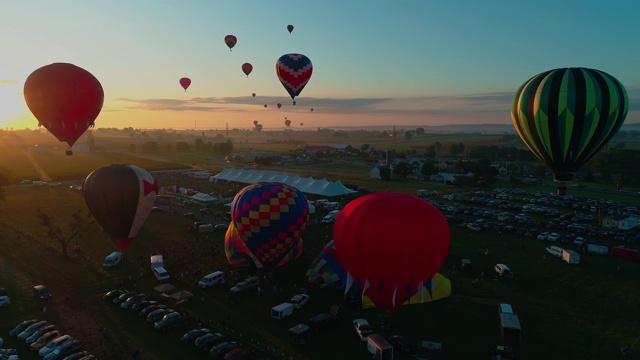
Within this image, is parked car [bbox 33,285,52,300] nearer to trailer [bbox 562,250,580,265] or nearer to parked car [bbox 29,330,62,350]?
parked car [bbox 29,330,62,350]

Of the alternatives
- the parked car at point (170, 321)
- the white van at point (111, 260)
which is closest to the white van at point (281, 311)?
the parked car at point (170, 321)

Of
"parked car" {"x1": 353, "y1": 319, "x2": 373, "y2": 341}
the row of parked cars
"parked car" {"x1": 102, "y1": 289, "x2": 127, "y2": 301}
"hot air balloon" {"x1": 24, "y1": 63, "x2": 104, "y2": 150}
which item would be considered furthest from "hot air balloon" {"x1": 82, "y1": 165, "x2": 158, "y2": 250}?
"parked car" {"x1": 353, "y1": 319, "x2": 373, "y2": 341}

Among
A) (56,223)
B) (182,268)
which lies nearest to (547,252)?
(182,268)

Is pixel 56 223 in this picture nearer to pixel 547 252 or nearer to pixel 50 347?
pixel 50 347

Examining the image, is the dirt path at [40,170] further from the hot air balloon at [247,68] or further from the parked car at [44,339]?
the parked car at [44,339]

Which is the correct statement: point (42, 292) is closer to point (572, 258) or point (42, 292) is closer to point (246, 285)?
point (246, 285)

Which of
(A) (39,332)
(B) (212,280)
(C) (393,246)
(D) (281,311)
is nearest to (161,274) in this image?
(B) (212,280)
